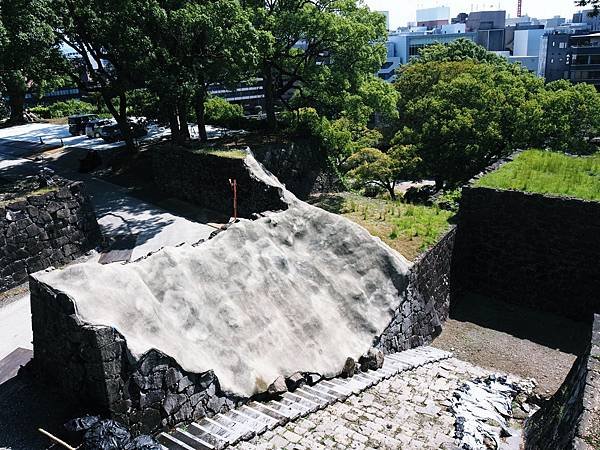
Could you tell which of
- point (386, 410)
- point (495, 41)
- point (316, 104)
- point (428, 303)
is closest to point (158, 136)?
point (316, 104)

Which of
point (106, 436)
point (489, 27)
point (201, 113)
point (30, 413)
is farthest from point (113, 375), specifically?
point (489, 27)

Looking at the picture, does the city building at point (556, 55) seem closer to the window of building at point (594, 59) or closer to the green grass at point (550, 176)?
the window of building at point (594, 59)

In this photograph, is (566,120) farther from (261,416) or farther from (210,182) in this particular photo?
(261,416)

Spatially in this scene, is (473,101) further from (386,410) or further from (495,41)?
(495,41)

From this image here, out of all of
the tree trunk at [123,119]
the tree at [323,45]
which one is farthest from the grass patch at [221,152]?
the tree trunk at [123,119]

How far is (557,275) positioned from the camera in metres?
14.9

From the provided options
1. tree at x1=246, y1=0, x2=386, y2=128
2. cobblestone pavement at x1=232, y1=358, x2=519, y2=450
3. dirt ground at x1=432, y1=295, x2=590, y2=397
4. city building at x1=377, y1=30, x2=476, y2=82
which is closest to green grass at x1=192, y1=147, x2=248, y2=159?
tree at x1=246, y1=0, x2=386, y2=128

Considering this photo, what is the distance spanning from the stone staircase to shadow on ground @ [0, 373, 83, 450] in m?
1.36

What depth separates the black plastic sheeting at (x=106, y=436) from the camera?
5898mm

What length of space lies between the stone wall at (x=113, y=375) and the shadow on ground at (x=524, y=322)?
9.76 metres

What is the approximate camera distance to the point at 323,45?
1886cm

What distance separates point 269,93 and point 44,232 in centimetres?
1173

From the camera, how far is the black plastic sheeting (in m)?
5.90

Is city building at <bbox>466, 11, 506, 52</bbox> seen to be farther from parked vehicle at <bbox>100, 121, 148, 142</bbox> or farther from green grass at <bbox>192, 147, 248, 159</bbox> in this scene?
green grass at <bbox>192, 147, 248, 159</bbox>
